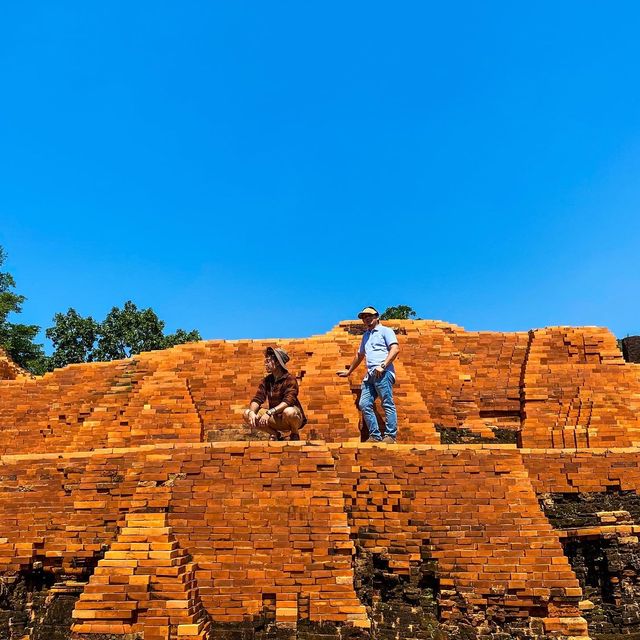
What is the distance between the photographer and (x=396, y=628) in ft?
19.8

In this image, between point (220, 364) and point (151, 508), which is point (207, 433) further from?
point (151, 508)

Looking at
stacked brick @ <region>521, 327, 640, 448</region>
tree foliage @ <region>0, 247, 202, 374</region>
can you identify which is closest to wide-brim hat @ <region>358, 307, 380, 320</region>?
stacked brick @ <region>521, 327, 640, 448</region>

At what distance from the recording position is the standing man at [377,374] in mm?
7746

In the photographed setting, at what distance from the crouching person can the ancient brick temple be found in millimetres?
663

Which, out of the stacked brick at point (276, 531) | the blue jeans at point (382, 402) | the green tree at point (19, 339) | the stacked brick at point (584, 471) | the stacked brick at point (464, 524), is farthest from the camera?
the green tree at point (19, 339)

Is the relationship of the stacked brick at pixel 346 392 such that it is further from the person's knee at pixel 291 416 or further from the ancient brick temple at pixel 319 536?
the person's knee at pixel 291 416

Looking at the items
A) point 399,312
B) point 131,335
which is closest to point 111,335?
point 131,335

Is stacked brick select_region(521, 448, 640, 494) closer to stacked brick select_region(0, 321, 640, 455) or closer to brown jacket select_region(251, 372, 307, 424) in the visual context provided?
stacked brick select_region(0, 321, 640, 455)

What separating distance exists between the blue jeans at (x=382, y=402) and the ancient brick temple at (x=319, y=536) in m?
0.36

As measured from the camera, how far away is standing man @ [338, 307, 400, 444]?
25.4ft

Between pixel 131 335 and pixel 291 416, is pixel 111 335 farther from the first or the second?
pixel 291 416

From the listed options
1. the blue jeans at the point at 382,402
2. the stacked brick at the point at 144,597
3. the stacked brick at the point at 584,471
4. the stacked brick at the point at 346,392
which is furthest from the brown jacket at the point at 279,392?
the stacked brick at the point at 584,471

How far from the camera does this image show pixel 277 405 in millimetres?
7168

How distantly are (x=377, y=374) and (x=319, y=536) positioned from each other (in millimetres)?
2644
